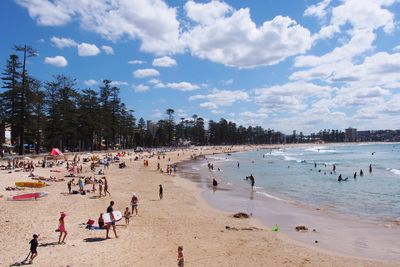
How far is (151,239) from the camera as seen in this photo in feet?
51.8

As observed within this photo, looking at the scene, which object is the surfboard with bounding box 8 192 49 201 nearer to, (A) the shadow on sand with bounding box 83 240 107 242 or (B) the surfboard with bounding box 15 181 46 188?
(B) the surfboard with bounding box 15 181 46 188

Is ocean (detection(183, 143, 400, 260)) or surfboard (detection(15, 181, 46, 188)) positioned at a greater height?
surfboard (detection(15, 181, 46, 188))

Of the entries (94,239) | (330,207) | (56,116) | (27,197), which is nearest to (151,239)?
(94,239)

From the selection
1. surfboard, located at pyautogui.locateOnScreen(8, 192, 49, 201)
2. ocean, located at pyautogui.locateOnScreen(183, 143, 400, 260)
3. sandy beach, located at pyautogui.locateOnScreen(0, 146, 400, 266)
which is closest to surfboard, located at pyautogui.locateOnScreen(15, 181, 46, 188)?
sandy beach, located at pyautogui.locateOnScreen(0, 146, 400, 266)

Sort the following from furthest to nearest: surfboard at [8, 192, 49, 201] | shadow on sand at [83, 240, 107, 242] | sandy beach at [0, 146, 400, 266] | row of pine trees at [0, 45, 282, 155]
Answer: row of pine trees at [0, 45, 282, 155] → surfboard at [8, 192, 49, 201] → shadow on sand at [83, 240, 107, 242] → sandy beach at [0, 146, 400, 266]

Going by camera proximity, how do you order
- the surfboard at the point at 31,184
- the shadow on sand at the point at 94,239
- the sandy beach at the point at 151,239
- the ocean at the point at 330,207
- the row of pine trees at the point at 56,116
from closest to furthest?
1. the sandy beach at the point at 151,239
2. the shadow on sand at the point at 94,239
3. the ocean at the point at 330,207
4. the surfboard at the point at 31,184
5. the row of pine trees at the point at 56,116

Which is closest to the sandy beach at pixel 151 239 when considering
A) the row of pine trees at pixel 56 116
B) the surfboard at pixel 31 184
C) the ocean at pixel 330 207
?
the ocean at pixel 330 207

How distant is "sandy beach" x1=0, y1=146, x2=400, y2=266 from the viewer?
13.2 meters

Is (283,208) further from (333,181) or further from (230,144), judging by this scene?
(230,144)

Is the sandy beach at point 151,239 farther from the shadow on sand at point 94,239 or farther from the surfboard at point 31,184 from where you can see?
the surfboard at point 31,184

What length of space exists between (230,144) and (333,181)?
484 ft

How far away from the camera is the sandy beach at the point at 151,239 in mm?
13211

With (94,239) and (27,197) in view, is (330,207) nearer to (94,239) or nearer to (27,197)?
(94,239)

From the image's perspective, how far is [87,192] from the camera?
88.4 ft
